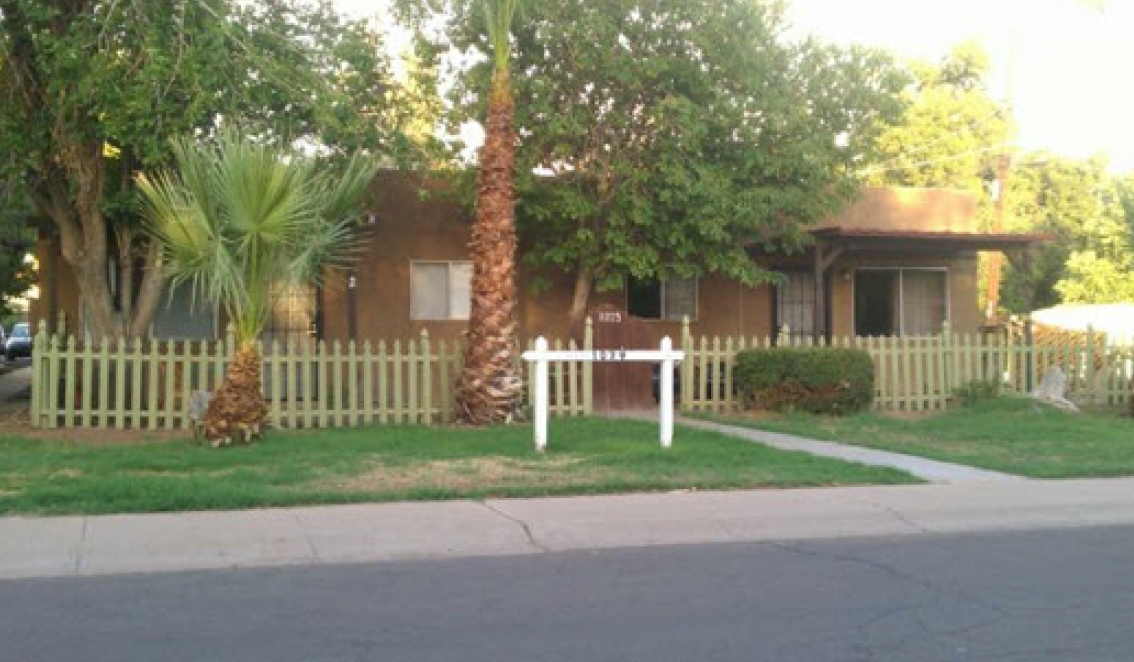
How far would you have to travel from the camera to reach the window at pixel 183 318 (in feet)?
62.1

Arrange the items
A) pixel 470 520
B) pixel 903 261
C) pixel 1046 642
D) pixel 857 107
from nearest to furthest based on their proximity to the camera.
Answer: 1. pixel 1046 642
2. pixel 470 520
3. pixel 857 107
4. pixel 903 261

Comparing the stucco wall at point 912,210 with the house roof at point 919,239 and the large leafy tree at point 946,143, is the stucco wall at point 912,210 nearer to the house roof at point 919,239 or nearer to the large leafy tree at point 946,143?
the house roof at point 919,239

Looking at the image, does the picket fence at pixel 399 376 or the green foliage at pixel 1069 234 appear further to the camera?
the green foliage at pixel 1069 234

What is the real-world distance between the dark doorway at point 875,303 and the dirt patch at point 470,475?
11629 millimetres

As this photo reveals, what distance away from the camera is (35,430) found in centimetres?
1484

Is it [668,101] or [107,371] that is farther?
[668,101]

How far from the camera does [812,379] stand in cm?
1744

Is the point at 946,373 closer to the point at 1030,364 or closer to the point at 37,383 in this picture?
the point at 1030,364

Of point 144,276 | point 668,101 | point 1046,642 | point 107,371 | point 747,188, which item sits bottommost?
point 1046,642

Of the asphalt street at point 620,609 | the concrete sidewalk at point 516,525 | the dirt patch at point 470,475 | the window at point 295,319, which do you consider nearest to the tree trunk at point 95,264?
the window at point 295,319

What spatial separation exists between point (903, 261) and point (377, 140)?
439 inches

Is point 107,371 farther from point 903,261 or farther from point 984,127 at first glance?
point 984,127

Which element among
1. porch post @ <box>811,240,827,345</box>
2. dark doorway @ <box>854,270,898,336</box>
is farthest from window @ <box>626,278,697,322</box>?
dark doorway @ <box>854,270,898,336</box>

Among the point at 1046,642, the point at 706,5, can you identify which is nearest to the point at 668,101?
the point at 706,5
